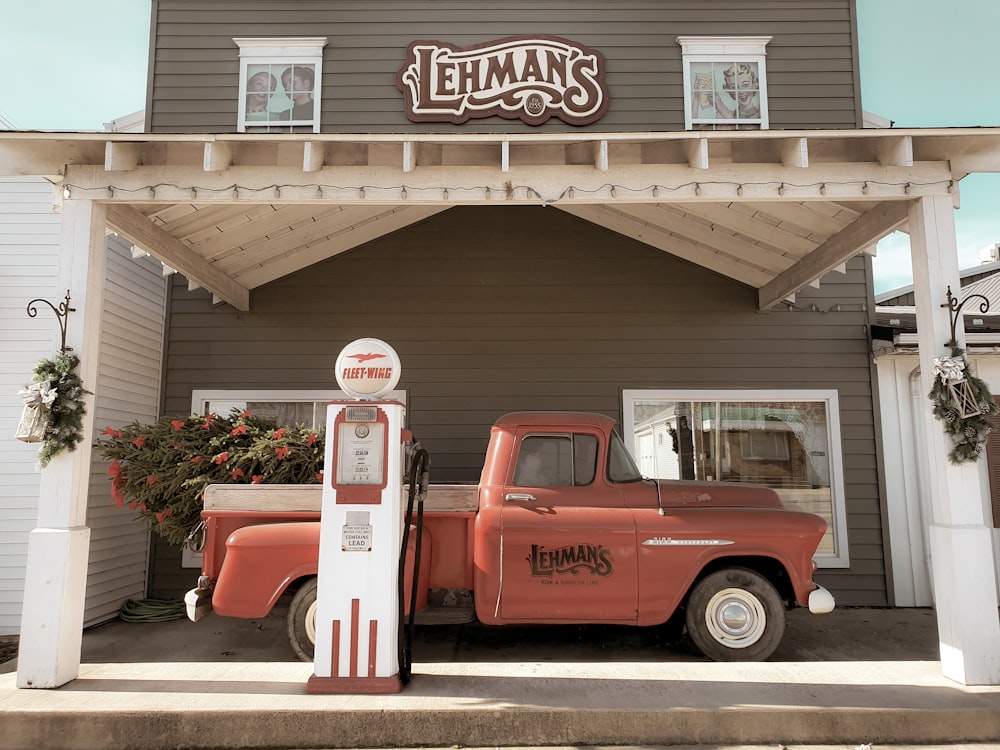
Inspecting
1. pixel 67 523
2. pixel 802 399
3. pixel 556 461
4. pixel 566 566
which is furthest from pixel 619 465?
pixel 67 523

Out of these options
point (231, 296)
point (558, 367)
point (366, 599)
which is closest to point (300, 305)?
point (231, 296)

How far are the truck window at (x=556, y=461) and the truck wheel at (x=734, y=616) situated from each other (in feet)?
4.09

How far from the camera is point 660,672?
4.86m

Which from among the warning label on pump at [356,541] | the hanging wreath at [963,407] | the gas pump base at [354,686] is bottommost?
the gas pump base at [354,686]

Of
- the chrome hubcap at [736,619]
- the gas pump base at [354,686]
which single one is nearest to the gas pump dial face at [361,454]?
the gas pump base at [354,686]

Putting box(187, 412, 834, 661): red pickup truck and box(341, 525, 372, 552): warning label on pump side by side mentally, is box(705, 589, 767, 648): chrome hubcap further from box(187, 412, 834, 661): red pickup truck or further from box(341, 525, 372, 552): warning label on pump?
box(341, 525, 372, 552): warning label on pump

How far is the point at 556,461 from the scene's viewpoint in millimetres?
5660

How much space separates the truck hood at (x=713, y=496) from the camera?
5699 millimetres

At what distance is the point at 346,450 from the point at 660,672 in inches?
104

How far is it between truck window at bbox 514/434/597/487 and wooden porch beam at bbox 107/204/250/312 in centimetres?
367

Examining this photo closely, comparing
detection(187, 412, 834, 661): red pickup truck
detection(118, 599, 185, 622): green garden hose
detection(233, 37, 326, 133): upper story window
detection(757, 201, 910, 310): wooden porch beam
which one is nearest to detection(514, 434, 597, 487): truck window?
detection(187, 412, 834, 661): red pickup truck

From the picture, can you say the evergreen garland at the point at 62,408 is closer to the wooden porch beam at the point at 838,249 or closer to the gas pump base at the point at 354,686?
the gas pump base at the point at 354,686

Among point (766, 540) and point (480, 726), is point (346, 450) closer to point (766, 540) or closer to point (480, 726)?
point (480, 726)

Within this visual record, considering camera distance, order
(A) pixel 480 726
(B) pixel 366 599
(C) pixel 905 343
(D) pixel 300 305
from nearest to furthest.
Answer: (A) pixel 480 726, (B) pixel 366 599, (C) pixel 905 343, (D) pixel 300 305
